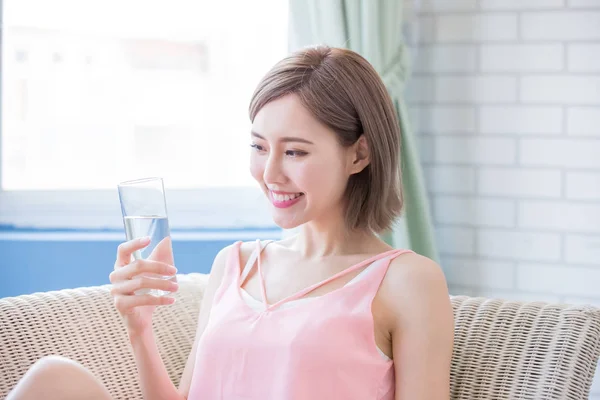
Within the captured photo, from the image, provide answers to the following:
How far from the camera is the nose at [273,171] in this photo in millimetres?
1587

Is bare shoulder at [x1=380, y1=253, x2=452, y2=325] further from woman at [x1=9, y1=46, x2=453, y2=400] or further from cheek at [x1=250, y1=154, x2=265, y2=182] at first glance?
cheek at [x1=250, y1=154, x2=265, y2=182]

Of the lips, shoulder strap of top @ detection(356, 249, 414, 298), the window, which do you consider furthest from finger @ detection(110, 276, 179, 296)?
the window

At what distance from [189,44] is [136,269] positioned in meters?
1.96

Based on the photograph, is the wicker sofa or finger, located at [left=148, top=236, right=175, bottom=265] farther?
the wicker sofa

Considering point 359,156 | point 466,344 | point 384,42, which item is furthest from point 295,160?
point 384,42

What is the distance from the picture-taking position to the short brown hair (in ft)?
5.20

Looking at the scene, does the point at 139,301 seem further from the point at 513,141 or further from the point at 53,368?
the point at 513,141

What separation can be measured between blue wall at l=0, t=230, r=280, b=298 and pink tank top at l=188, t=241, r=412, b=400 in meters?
1.41

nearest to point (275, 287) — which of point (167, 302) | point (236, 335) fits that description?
point (236, 335)

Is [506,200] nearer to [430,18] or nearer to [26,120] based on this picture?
[430,18]

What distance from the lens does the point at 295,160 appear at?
1592mm

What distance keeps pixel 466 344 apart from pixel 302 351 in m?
0.40

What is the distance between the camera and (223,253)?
1869 mm

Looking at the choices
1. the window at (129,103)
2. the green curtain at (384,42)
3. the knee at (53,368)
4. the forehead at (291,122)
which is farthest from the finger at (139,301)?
the window at (129,103)
